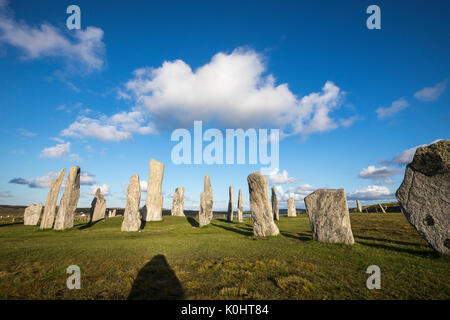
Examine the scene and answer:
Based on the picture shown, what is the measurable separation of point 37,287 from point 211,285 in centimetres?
403

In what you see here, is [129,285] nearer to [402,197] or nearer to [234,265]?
[234,265]

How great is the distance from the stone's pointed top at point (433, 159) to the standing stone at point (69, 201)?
21.4 m

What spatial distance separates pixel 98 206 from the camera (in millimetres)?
26484

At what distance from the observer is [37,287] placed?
5004mm

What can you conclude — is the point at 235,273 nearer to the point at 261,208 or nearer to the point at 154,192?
the point at 261,208

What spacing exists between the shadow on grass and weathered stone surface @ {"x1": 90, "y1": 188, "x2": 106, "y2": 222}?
2306 centimetres

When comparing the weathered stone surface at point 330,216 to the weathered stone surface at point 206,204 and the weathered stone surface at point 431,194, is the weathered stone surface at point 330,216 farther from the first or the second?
the weathered stone surface at point 206,204

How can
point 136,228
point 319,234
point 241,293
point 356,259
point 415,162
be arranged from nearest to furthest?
point 241,293 → point 356,259 → point 415,162 → point 319,234 → point 136,228

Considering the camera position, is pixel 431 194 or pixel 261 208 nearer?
pixel 431 194

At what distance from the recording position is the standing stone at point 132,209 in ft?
55.0

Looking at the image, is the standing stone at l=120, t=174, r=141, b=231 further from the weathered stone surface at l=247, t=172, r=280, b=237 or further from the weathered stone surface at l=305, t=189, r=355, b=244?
the weathered stone surface at l=305, t=189, r=355, b=244

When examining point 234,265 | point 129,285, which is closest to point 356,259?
point 234,265

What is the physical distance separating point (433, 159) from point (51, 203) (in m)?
25.7

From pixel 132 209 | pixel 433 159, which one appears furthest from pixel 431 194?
pixel 132 209
